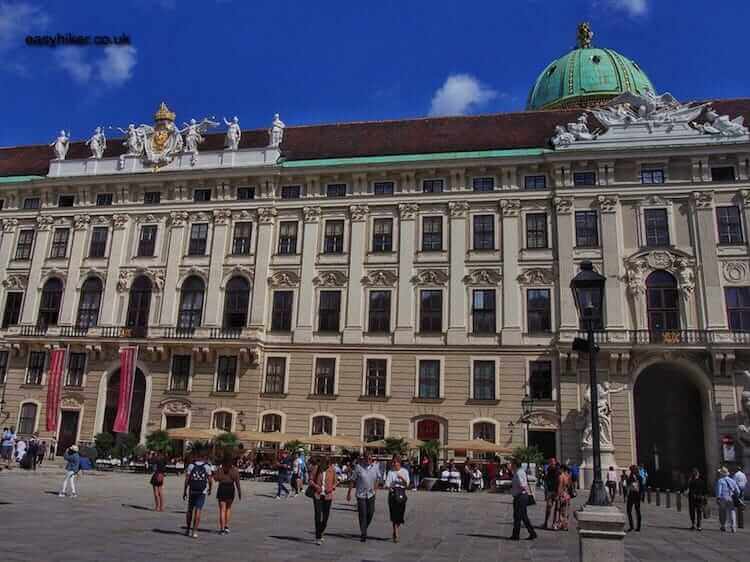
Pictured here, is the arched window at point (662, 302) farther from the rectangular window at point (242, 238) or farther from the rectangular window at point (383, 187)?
the rectangular window at point (242, 238)

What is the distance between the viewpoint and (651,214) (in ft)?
120

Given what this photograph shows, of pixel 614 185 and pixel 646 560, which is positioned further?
pixel 614 185

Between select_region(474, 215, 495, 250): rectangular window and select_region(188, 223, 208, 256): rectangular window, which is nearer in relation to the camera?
select_region(474, 215, 495, 250): rectangular window

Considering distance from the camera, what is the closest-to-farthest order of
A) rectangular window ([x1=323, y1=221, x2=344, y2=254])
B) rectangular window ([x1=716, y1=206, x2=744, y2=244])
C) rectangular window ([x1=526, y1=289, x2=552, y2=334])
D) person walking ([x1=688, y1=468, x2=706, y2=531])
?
person walking ([x1=688, y1=468, x2=706, y2=531]) < rectangular window ([x1=716, y1=206, x2=744, y2=244]) < rectangular window ([x1=526, y1=289, x2=552, y2=334]) < rectangular window ([x1=323, y1=221, x2=344, y2=254])

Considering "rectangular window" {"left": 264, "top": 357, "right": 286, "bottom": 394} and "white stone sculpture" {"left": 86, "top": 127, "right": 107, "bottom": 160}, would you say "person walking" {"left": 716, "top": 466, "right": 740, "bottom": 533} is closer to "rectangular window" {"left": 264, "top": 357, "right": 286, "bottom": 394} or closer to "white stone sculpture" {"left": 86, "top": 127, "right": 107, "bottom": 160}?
"rectangular window" {"left": 264, "top": 357, "right": 286, "bottom": 394}

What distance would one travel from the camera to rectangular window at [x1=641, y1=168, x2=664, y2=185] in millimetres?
37094

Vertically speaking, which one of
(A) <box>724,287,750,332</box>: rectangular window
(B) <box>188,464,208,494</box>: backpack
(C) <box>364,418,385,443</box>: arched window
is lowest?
(B) <box>188,464,208,494</box>: backpack

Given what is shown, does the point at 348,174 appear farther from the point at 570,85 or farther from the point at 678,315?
the point at 570,85

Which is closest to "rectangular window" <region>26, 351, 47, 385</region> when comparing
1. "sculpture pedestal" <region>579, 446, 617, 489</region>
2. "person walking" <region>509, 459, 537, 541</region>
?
"sculpture pedestal" <region>579, 446, 617, 489</region>

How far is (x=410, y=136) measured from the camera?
143 feet

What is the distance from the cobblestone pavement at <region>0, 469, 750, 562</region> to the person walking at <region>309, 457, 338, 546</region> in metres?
0.38

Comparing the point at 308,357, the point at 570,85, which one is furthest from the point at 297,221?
the point at 570,85

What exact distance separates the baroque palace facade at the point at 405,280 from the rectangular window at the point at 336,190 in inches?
3.4

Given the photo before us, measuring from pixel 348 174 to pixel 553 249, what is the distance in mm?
12891
